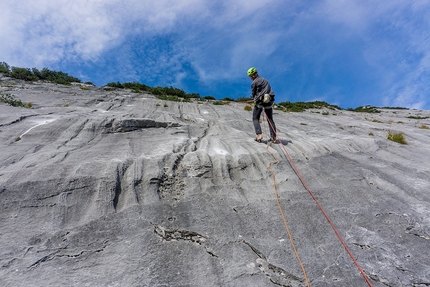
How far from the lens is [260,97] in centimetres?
830

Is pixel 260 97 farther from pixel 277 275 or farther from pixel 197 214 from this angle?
pixel 277 275

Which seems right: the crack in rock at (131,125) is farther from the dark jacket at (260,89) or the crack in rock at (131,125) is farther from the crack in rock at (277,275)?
the crack in rock at (277,275)

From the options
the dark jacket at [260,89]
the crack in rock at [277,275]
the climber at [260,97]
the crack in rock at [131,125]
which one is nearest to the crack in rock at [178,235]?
the crack in rock at [277,275]

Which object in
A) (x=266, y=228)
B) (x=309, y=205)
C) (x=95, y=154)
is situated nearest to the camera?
(x=266, y=228)

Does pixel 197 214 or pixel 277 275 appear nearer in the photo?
pixel 277 275

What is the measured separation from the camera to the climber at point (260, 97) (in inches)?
322

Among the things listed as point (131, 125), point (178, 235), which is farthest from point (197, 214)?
point (131, 125)

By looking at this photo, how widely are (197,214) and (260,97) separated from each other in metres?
5.29

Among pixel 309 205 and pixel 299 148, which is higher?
pixel 299 148

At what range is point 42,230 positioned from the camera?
367 centimetres

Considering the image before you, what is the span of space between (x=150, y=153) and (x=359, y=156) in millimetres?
6284

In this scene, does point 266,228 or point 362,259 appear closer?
point 362,259

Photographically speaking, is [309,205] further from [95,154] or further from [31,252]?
[95,154]

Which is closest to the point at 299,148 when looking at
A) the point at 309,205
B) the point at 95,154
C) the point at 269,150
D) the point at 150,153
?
the point at 269,150
